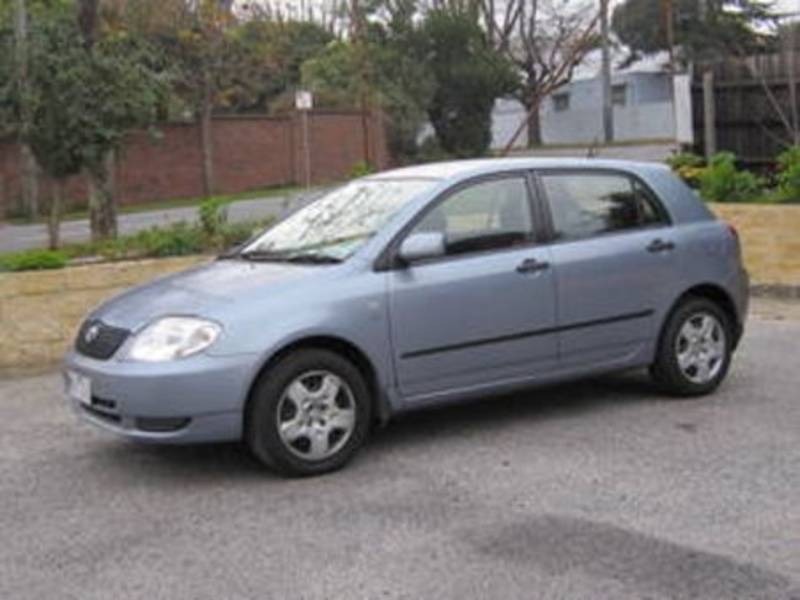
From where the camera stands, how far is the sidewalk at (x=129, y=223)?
25.6 m

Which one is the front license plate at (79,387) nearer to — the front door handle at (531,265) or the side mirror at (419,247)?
the side mirror at (419,247)

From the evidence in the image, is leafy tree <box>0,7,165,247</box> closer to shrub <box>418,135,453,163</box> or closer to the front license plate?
the front license plate

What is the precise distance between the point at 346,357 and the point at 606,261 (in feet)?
5.85

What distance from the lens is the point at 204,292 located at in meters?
6.85

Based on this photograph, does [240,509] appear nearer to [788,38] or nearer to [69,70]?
[69,70]

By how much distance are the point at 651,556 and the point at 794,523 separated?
0.76 metres

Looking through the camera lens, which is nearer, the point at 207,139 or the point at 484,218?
the point at 484,218

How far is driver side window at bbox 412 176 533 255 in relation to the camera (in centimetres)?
727

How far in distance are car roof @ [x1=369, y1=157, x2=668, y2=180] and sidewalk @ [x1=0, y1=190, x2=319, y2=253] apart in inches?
637

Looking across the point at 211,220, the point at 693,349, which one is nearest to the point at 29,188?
the point at 211,220

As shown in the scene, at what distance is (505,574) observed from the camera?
5.11 m

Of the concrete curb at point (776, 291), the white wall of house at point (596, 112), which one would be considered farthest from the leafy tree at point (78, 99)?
the white wall of house at point (596, 112)

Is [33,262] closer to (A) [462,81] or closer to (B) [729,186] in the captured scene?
(B) [729,186]

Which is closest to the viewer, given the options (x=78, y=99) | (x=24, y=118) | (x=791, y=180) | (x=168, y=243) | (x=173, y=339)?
(x=173, y=339)
